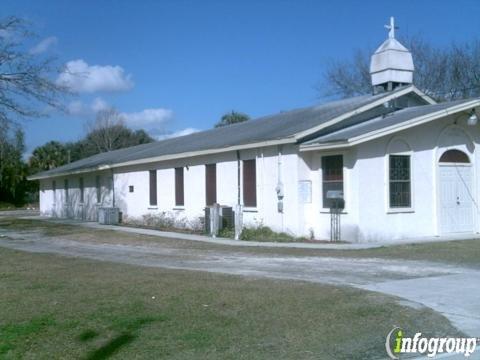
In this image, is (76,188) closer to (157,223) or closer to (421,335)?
(157,223)

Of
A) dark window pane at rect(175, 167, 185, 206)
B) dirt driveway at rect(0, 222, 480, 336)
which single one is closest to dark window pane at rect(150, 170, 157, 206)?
dark window pane at rect(175, 167, 185, 206)

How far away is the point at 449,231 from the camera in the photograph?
19.4 metres

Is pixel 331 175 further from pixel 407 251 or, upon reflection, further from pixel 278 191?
pixel 407 251

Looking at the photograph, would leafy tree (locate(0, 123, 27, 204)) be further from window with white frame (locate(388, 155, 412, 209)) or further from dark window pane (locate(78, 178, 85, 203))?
window with white frame (locate(388, 155, 412, 209))

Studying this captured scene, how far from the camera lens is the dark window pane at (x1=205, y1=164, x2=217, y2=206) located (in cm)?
2298

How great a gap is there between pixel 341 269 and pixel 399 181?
675 cm

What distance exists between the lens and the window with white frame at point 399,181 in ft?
60.3

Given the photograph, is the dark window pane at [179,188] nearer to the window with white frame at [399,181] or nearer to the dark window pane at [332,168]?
the dark window pane at [332,168]

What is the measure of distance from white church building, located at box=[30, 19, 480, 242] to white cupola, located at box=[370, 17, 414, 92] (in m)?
0.03

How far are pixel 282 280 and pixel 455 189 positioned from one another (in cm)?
1063

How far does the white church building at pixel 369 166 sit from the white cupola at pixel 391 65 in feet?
0.11

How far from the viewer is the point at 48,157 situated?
6316cm

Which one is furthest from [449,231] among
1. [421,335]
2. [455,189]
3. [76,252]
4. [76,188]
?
[76,188]
